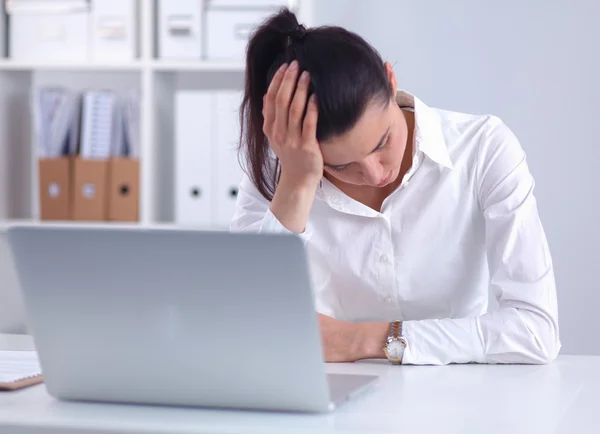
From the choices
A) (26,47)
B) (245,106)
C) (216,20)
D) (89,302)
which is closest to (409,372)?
(89,302)

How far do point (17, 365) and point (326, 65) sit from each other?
0.59 metres

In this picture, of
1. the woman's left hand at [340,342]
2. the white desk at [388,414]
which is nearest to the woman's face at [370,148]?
the woman's left hand at [340,342]

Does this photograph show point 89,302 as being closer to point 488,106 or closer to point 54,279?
point 54,279

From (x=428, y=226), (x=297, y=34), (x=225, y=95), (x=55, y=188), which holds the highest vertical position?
(x=297, y=34)

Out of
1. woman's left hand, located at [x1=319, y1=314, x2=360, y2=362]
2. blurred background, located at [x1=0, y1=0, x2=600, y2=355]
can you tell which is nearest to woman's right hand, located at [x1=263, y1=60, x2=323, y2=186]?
woman's left hand, located at [x1=319, y1=314, x2=360, y2=362]

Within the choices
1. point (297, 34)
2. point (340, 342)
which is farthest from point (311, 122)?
point (340, 342)

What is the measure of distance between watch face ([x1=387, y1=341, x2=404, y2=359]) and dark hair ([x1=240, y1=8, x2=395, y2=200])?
1.05ft

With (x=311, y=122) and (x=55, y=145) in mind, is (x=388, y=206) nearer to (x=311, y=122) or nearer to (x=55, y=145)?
(x=311, y=122)

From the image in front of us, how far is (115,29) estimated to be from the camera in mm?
2838

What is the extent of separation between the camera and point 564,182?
269 cm

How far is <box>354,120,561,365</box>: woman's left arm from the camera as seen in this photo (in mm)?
1237

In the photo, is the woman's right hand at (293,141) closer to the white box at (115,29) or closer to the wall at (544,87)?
the wall at (544,87)

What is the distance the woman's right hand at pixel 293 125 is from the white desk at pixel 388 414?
42 cm

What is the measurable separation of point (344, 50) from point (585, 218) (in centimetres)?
164
